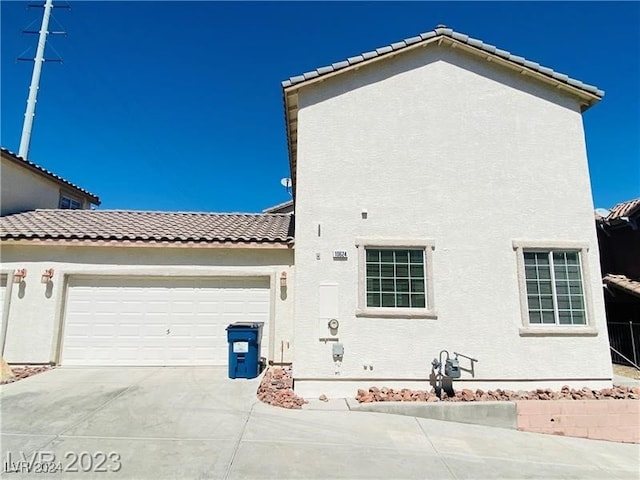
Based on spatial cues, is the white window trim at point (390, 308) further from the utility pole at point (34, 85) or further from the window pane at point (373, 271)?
the utility pole at point (34, 85)

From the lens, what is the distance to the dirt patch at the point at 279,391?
8023mm

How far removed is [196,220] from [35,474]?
10.4m

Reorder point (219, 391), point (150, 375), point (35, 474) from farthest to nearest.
Answer: point (150, 375) → point (219, 391) → point (35, 474)

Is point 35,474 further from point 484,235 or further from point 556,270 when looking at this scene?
point 556,270

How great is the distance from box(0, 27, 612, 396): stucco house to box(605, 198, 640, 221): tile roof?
620cm

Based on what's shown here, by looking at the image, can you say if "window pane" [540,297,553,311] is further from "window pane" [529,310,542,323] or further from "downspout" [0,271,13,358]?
"downspout" [0,271,13,358]

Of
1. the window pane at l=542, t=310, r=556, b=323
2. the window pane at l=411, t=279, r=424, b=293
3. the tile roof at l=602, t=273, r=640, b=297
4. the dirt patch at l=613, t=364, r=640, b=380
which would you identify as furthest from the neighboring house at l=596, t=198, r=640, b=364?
the window pane at l=411, t=279, r=424, b=293

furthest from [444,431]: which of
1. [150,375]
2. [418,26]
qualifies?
[418,26]

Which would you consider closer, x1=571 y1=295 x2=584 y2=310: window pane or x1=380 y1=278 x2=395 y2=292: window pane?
x1=380 y1=278 x2=395 y2=292: window pane

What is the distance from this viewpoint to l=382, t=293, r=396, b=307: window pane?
29.4ft

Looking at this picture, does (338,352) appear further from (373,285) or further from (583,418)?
(583,418)

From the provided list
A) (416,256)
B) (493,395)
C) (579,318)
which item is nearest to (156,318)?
(416,256)

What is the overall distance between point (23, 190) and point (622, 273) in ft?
79.7

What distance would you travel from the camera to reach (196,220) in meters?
14.5
